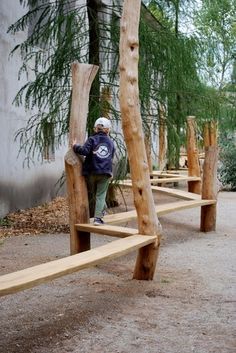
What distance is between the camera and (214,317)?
14.7 feet

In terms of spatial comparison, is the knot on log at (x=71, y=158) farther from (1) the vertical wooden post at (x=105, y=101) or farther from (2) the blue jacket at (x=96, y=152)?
(1) the vertical wooden post at (x=105, y=101)

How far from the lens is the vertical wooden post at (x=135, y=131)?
17.7 ft

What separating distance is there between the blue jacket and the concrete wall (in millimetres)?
3859

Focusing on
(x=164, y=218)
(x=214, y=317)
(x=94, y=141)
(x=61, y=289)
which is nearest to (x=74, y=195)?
(x=94, y=141)

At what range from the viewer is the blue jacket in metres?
5.97

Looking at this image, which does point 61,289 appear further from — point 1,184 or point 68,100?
point 1,184

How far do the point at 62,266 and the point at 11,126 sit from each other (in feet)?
20.7

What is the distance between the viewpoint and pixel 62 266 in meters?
3.98

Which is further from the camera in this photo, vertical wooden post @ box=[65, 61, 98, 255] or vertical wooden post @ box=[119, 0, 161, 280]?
vertical wooden post @ box=[65, 61, 98, 255]

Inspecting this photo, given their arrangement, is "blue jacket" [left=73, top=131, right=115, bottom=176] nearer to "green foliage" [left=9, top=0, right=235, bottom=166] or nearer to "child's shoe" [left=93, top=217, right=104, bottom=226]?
"child's shoe" [left=93, top=217, right=104, bottom=226]

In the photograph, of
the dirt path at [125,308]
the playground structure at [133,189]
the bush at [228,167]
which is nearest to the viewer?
the dirt path at [125,308]

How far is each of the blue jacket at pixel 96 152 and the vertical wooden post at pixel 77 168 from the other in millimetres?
97

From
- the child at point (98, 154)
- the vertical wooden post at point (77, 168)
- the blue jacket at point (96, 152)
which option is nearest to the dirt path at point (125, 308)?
the vertical wooden post at point (77, 168)

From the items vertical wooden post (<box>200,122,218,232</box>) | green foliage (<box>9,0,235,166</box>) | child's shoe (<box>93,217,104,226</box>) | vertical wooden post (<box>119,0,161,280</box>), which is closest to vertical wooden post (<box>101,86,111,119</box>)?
green foliage (<box>9,0,235,166</box>)
